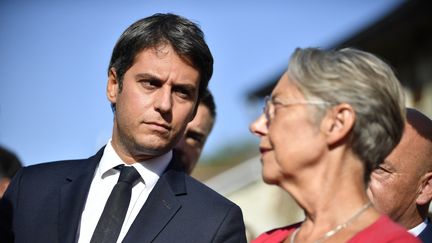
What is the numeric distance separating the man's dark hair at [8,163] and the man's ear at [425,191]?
9.07 ft

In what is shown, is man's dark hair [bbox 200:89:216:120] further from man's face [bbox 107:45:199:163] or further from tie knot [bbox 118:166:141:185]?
tie knot [bbox 118:166:141:185]

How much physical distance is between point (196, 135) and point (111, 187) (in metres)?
2.05

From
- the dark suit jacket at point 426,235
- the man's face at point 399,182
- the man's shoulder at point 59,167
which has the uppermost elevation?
the man's shoulder at point 59,167

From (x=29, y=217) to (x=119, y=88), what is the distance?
81 centimetres

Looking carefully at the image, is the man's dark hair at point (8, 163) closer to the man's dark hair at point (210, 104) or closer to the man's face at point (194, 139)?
the man's face at point (194, 139)

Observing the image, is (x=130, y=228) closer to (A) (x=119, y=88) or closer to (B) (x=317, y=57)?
(A) (x=119, y=88)

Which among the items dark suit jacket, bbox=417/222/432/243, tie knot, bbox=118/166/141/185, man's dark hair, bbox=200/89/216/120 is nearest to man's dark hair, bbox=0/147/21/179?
man's dark hair, bbox=200/89/216/120

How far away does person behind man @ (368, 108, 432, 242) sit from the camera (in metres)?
4.29

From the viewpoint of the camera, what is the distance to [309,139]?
324cm

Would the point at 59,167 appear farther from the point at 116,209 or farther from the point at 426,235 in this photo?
the point at 426,235

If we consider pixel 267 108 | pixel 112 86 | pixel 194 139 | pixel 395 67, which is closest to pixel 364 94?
pixel 267 108

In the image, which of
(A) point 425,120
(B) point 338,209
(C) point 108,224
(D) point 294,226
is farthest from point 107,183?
(A) point 425,120

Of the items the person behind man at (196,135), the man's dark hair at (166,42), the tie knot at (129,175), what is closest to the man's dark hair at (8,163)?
the person behind man at (196,135)

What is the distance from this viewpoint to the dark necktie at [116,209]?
380 centimetres
